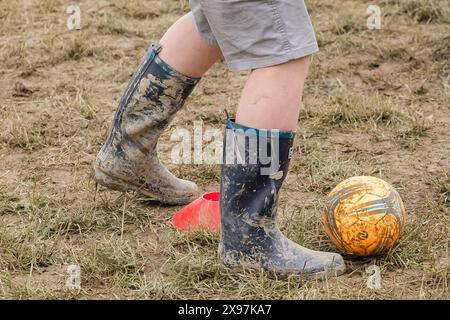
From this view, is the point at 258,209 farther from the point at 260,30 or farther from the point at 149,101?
the point at 149,101

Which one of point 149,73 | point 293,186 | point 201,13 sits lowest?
point 293,186

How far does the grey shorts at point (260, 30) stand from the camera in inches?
101

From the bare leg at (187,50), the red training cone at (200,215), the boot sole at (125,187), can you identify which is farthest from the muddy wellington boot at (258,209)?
the boot sole at (125,187)

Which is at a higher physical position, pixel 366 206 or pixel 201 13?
pixel 201 13

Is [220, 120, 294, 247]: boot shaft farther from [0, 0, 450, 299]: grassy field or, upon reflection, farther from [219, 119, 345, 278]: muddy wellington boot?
[0, 0, 450, 299]: grassy field

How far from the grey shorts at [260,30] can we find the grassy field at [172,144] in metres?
0.72

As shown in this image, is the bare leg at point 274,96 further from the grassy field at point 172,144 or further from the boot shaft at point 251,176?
the grassy field at point 172,144

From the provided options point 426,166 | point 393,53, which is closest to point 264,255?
point 426,166

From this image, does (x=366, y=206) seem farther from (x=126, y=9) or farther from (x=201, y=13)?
(x=126, y=9)

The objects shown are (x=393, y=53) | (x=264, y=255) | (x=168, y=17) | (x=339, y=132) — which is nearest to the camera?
(x=264, y=255)

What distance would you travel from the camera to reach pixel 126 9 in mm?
5879

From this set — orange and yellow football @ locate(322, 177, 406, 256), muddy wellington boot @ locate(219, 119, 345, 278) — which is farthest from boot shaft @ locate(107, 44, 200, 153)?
orange and yellow football @ locate(322, 177, 406, 256)

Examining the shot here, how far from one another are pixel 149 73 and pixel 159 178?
474 mm
